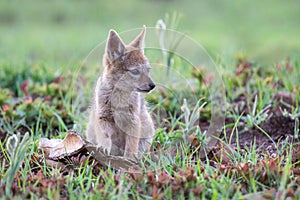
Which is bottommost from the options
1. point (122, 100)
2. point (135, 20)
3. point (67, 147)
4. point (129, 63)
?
point (135, 20)

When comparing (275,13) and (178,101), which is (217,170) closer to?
(178,101)

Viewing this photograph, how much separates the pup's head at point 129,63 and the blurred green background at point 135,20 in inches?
227

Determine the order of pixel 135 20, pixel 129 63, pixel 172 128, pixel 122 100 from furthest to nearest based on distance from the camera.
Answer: pixel 135 20
pixel 172 128
pixel 122 100
pixel 129 63

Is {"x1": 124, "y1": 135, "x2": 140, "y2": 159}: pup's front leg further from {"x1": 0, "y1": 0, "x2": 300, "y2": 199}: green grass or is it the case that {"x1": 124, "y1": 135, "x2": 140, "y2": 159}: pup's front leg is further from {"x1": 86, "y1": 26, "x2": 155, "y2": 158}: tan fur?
{"x1": 0, "y1": 0, "x2": 300, "y2": 199}: green grass

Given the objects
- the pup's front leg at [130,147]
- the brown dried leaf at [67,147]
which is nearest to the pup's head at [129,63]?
the pup's front leg at [130,147]

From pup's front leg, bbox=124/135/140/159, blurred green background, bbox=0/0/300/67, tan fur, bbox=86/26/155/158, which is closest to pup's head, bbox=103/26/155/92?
tan fur, bbox=86/26/155/158

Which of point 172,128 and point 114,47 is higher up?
point 114,47

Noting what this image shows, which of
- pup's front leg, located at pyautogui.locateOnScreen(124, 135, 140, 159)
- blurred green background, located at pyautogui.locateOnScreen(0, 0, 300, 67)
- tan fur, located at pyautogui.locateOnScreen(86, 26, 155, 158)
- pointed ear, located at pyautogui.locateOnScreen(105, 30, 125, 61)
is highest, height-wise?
pointed ear, located at pyautogui.locateOnScreen(105, 30, 125, 61)

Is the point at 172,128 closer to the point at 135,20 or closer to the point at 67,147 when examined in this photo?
the point at 67,147

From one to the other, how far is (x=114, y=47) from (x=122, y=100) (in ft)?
1.13

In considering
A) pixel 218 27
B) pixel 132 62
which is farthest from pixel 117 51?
pixel 218 27

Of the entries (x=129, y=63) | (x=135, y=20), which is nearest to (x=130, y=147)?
(x=129, y=63)

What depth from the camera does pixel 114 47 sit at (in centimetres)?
398

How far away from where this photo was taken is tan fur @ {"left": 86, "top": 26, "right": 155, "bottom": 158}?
3965 mm
